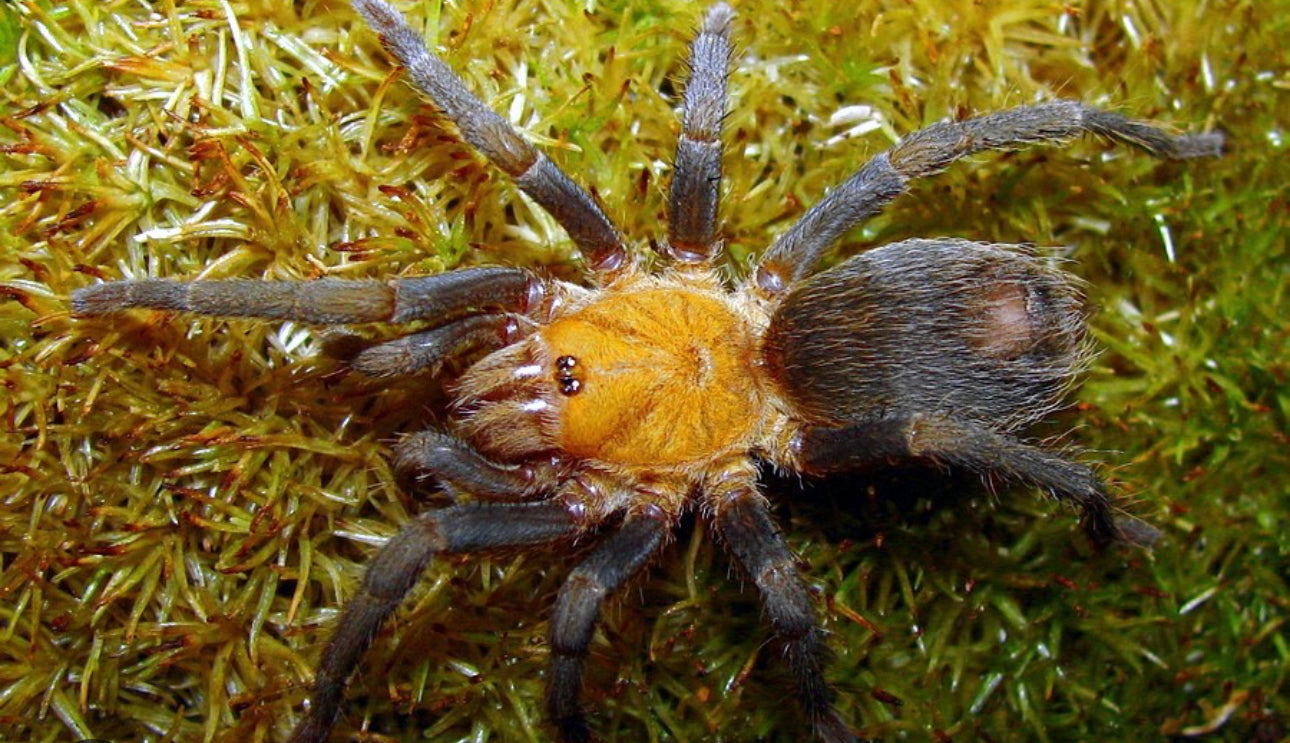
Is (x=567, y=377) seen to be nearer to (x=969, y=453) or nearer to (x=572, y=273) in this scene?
(x=572, y=273)

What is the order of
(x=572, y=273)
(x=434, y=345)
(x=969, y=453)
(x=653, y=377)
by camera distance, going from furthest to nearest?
1. (x=572, y=273)
2. (x=653, y=377)
3. (x=434, y=345)
4. (x=969, y=453)

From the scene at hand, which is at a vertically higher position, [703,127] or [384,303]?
[703,127]

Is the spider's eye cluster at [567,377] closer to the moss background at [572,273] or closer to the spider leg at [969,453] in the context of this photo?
the moss background at [572,273]

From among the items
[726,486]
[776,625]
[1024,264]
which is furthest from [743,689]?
[1024,264]

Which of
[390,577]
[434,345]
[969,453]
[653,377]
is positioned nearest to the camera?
[390,577]

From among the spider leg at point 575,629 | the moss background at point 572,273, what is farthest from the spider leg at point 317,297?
the spider leg at point 575,629

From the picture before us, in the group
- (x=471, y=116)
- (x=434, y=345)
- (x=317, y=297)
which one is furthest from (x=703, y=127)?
(x=317, y=297)

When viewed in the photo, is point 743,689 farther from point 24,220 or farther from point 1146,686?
point 24,220
